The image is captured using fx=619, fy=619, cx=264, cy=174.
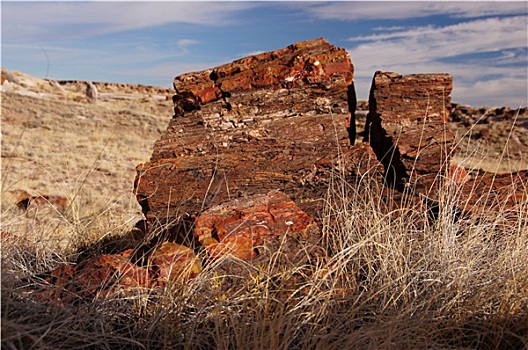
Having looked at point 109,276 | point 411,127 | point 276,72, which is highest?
point 276,72

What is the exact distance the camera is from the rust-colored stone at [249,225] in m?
3.92

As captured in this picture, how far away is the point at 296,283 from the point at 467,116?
32.4 m

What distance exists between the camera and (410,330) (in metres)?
3.12

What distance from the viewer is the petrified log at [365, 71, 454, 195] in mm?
4777

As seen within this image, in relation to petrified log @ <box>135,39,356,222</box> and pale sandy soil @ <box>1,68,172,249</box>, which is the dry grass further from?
pale sandy soil @ <box>1,68,172,249</box>

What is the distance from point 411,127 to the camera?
497 cm

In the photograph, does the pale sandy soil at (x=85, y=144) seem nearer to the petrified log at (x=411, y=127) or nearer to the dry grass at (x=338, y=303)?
the petrified log at (x=411, y=127)

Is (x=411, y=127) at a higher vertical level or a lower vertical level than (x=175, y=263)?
higher

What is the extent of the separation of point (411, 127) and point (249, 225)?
5.61ft

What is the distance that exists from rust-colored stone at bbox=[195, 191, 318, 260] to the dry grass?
15 centimetres

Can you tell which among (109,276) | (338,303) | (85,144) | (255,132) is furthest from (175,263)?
(85,144)

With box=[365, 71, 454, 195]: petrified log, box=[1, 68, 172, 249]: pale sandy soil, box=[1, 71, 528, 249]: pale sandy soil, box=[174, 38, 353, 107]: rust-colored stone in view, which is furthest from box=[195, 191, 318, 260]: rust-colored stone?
box=[1, 68, 172, 249]: pale sandy soil

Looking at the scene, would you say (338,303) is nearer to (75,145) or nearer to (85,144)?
(75,145)

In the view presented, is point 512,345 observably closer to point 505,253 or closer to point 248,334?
point 505,253
